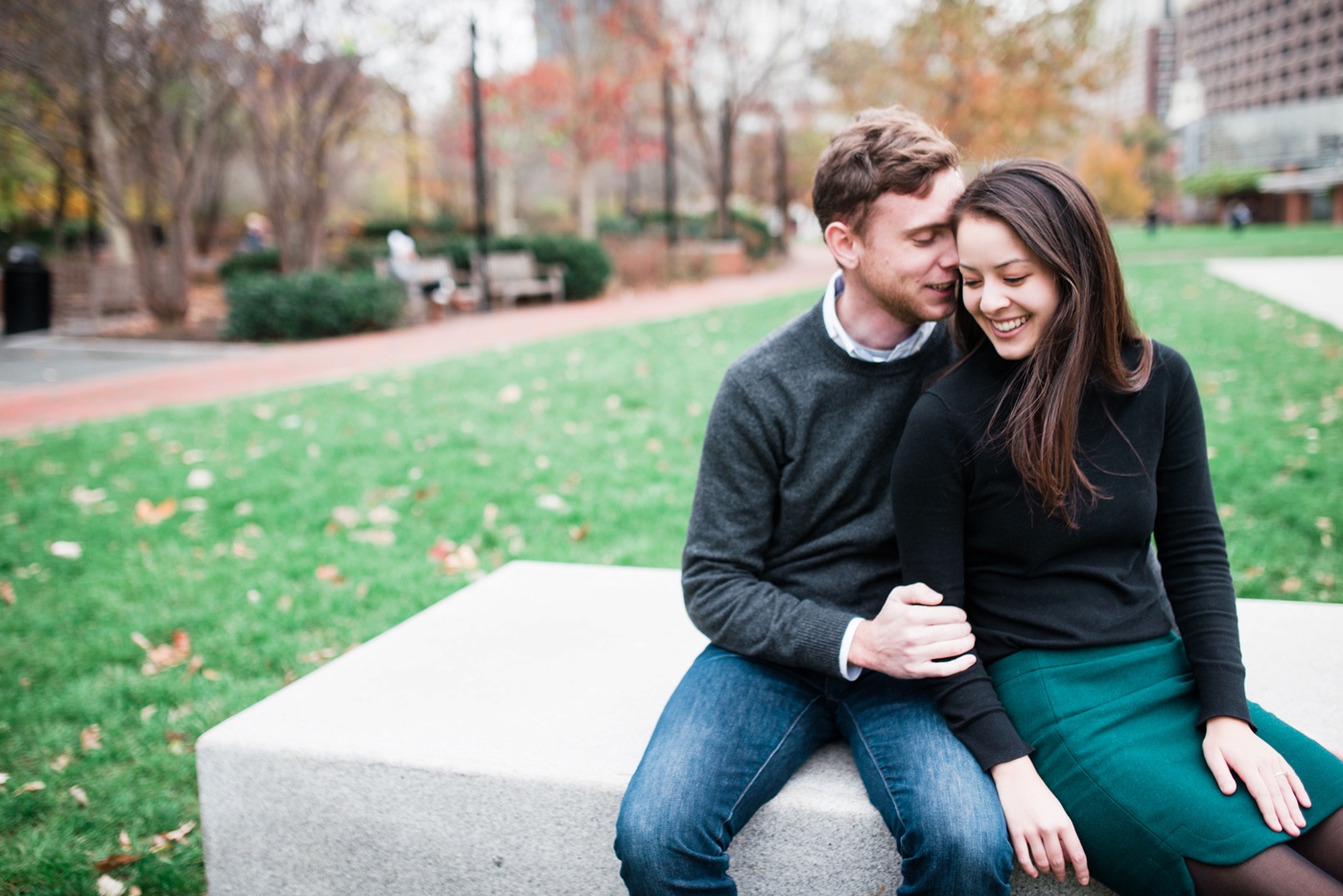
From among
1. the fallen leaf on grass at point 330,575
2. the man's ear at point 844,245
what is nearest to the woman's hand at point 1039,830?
the man's ear at point 844,245

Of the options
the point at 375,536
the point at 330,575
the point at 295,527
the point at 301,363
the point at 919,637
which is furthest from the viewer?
the point at 301,363

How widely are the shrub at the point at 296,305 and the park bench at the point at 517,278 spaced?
3774mm

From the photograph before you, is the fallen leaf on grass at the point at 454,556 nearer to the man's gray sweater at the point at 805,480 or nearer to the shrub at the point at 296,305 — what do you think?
the man's gray sweater at the point at 805,480

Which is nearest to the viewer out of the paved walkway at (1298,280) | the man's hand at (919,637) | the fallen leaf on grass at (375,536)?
the man's hand at (919,637)

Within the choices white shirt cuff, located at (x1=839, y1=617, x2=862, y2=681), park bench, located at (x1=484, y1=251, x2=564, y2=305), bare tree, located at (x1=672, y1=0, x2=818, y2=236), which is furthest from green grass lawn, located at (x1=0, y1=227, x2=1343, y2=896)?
bare tree, located at (x1=672, y1=0, x2=818, y2=236)

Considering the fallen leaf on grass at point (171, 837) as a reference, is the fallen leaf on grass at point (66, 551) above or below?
above

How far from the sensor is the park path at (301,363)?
842cm

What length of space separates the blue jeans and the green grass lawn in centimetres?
145

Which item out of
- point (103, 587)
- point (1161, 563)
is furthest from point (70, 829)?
point (1161, 563)

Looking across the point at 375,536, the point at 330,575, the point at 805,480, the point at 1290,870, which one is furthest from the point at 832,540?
the point at 375,536

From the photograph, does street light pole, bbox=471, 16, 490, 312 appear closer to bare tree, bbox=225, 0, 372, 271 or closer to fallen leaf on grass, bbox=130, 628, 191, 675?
bare tree, bbox=225, 0, 372, 271

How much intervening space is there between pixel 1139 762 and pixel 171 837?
7.89 feet

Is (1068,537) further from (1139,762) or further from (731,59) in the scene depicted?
(731,59)

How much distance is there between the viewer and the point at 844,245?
7.16 ft
